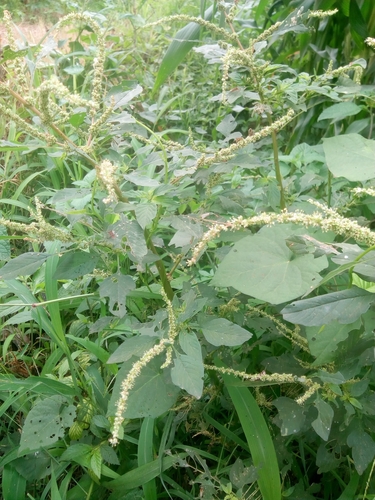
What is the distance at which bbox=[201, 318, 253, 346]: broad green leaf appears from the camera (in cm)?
78

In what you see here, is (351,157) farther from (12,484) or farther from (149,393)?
(12,484)

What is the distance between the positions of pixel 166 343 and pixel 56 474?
56 centimetres

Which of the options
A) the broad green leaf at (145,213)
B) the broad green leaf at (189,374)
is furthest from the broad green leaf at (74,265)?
the broad green leaf at (189,374)

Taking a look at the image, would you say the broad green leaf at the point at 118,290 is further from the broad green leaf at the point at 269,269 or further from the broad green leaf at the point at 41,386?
the broad green leaf at the point at 41,386

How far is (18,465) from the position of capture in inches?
42.2

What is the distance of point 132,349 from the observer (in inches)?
32.1

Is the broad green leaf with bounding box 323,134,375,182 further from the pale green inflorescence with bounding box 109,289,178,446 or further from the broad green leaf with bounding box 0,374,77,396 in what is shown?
the broad green leaf with bounding box 0,374,77,396

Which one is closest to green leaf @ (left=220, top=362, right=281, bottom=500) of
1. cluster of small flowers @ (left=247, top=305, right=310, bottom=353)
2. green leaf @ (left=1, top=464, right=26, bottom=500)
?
cluster of small flowers @ (left=247, top=305, right=310, bottom=353)

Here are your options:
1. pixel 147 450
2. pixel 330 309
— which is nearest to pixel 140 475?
pixel 147 450

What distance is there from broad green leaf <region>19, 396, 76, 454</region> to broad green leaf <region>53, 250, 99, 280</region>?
0.36 meters

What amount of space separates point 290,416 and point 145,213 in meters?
0.52

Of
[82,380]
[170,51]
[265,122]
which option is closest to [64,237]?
[82,380]

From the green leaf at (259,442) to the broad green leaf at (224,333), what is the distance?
20 centimetres

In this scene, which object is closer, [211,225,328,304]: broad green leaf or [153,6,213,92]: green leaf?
[211,225,328,304]: broad green leaf
